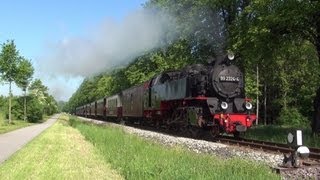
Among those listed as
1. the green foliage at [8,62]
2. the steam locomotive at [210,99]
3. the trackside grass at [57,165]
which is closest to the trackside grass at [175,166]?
the trackside grass at [57,165]

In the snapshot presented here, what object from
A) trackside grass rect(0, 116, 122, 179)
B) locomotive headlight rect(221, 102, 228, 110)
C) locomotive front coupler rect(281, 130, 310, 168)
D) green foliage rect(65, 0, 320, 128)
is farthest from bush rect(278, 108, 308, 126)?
locomotive front coupler rect(281, 130, 310, 168)

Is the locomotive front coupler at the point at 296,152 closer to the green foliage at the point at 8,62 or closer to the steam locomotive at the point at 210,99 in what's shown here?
the steam locomotive at the point at 210,99

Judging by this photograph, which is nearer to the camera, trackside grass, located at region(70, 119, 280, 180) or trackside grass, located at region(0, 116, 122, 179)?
trackside grass, located at region(70, 119, 280, 180)

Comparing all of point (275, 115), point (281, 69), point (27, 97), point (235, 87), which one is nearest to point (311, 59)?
point (281, 69)

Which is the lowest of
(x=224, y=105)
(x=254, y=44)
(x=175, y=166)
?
(x=175, y=166)

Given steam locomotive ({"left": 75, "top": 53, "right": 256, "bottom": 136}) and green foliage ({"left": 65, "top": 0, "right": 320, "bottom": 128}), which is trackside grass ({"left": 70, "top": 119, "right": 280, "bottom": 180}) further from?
green foliage ({"left": 65, "top": 0, "right": 320, "bottom": 128})

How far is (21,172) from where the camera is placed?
1203 cm

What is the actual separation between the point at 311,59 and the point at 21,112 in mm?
31915

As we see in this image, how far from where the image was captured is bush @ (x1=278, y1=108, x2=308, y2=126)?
169 feet

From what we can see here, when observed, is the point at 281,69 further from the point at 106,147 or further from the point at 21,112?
the point at 106,147

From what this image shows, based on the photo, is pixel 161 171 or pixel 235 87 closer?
pixel 161 171

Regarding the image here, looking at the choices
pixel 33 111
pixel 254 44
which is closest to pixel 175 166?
pixel 254 44

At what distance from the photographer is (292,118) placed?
171 feet

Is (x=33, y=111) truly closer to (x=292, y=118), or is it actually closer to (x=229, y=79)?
(x=292, y=118)
